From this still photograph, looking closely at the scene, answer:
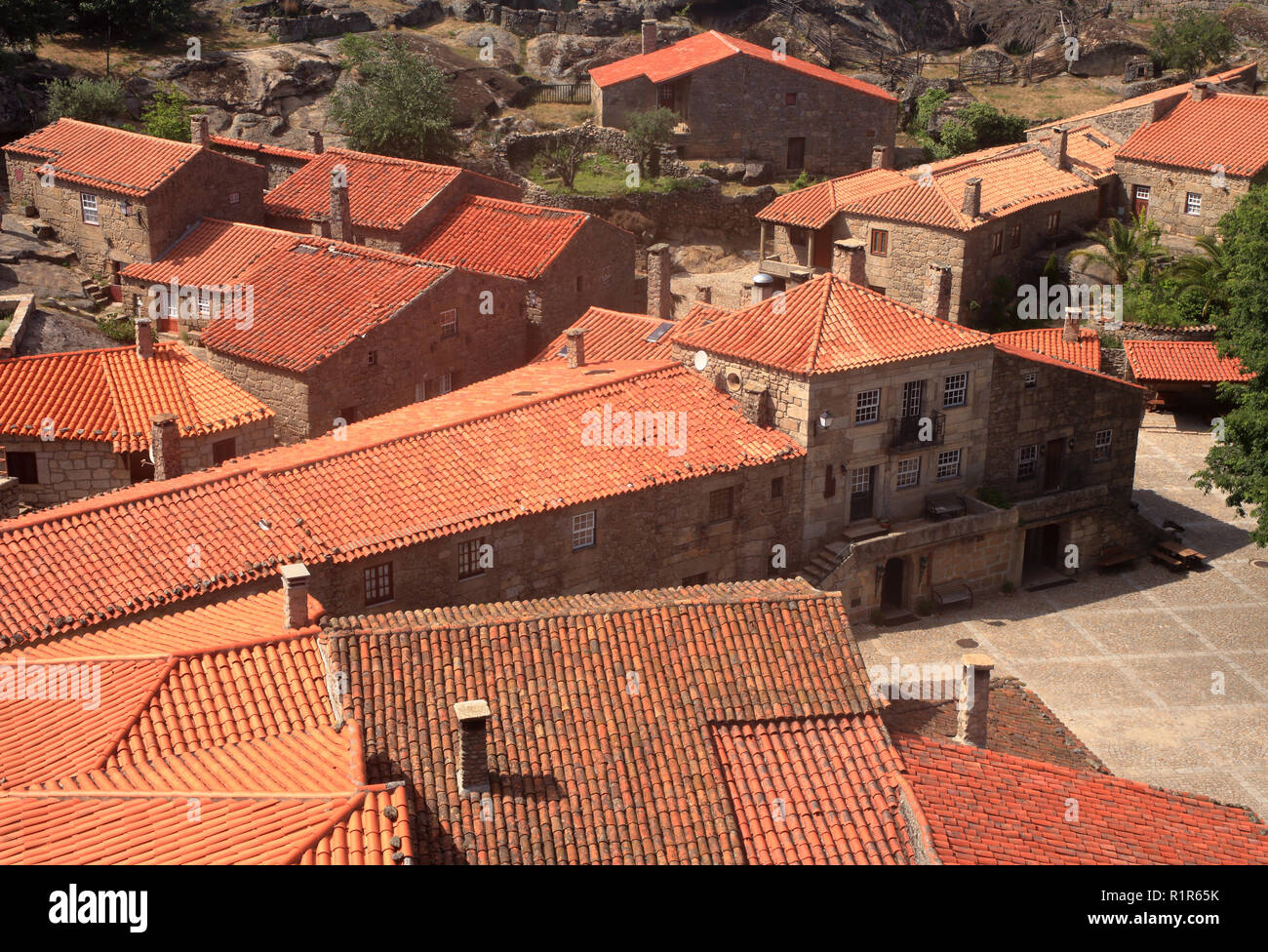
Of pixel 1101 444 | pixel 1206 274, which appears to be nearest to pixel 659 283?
pixel 1101 444

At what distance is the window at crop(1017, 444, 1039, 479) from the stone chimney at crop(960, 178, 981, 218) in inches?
557

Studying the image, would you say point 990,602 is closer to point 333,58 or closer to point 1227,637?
point 1227,637

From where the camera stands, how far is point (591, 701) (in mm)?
25250

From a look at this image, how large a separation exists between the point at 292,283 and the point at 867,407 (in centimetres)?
1806

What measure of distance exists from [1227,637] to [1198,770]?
24.4ft

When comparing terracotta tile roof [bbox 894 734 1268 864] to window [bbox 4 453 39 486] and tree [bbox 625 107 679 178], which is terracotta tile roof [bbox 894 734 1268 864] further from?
tree [bbox 625 107 679 178]

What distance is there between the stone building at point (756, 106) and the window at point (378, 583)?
1546 inches

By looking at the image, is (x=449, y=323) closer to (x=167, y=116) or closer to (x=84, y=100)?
(x=167, y=116)

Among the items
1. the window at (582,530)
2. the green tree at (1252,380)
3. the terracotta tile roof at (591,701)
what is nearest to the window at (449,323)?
the window at (582,530)

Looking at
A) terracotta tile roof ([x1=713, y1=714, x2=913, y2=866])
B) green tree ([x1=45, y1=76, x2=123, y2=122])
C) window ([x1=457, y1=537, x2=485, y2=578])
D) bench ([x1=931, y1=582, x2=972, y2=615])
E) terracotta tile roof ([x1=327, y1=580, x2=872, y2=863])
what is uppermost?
green tree ([x1=45, y1=76, x2=123, y2=122])

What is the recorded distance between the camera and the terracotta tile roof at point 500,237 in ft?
171

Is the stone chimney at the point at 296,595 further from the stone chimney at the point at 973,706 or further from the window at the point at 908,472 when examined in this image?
the window at the point at 908,472

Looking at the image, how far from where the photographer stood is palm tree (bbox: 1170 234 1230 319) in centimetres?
5647

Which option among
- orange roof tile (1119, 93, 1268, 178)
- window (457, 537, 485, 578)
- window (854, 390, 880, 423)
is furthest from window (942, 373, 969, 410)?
orange roof tile (1119, 93, 1268, 178)
